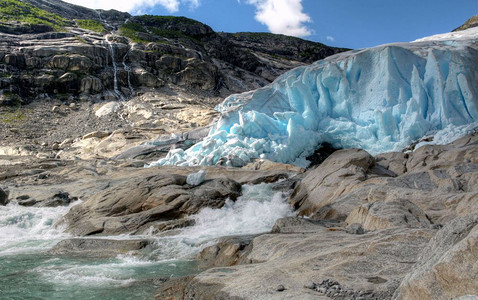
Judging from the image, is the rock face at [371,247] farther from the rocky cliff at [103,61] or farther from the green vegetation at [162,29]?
the green vegetation at [162,29]

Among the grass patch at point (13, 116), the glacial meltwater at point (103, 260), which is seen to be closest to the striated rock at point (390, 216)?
the glacial meltwater at point (103, 260)

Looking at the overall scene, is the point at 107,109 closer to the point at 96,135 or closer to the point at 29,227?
the point at 96,135

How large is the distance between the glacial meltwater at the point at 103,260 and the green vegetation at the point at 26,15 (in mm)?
36002

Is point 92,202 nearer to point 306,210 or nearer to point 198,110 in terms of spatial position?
point 306,210

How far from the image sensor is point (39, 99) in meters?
34.0

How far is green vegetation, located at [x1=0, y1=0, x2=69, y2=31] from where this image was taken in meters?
43.6

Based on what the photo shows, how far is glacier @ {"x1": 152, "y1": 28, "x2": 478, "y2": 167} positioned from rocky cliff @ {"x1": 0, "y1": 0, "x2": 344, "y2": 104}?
1811 cm

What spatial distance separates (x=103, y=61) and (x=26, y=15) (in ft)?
49.3

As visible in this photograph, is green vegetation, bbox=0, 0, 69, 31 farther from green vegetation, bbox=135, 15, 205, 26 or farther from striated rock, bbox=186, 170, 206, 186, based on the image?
striated rock, bbox=186, 170, 206, 186

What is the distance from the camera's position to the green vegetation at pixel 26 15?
1715 inches

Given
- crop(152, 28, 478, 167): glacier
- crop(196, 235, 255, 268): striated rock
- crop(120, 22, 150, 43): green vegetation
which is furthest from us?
crop(120, 22, 150, 43): green vegetation

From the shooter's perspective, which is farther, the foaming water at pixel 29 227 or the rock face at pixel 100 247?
the foaming water at pixel 29 227

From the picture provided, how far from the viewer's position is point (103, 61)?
38.8m


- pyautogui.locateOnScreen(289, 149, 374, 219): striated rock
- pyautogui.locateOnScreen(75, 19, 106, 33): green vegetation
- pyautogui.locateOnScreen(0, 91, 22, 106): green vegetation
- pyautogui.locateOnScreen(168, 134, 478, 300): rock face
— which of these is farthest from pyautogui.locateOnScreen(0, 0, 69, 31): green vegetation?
pyautogui.locateOnScreen(168, 134, 478, 300): rock face
